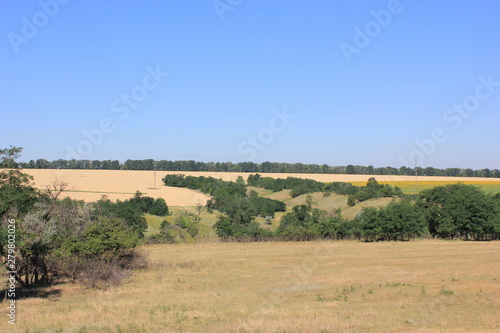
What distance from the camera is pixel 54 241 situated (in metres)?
29.6

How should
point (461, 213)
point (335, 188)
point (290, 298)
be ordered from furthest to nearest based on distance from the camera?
point (335, 188), point (461, 213), point (290, 298)

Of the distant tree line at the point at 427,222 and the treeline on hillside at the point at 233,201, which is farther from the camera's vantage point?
the treeline on hillside at the point at 233,201

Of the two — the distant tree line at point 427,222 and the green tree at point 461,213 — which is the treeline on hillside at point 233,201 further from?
the green tree at point 461,213

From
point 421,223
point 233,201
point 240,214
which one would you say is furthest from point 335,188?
point 421,223

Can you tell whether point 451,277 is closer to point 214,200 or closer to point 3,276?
point 3,276

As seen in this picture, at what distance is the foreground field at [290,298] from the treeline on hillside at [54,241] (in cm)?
155

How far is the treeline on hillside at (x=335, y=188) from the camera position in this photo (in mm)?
98938

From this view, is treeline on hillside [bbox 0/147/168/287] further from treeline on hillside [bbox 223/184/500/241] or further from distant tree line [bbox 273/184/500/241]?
distant tree line [bbox 273/184/500/241]

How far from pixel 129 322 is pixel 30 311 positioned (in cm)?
623

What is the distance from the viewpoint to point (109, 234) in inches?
1255

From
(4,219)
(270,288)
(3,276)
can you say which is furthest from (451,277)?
(3,276)

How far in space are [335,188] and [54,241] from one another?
94.2 m

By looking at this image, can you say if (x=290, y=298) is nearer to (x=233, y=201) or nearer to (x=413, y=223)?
(x=413, y=223)

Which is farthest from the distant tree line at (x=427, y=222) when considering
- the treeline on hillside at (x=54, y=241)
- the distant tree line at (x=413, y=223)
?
the treeline on hillside at (x=54, y=241)
